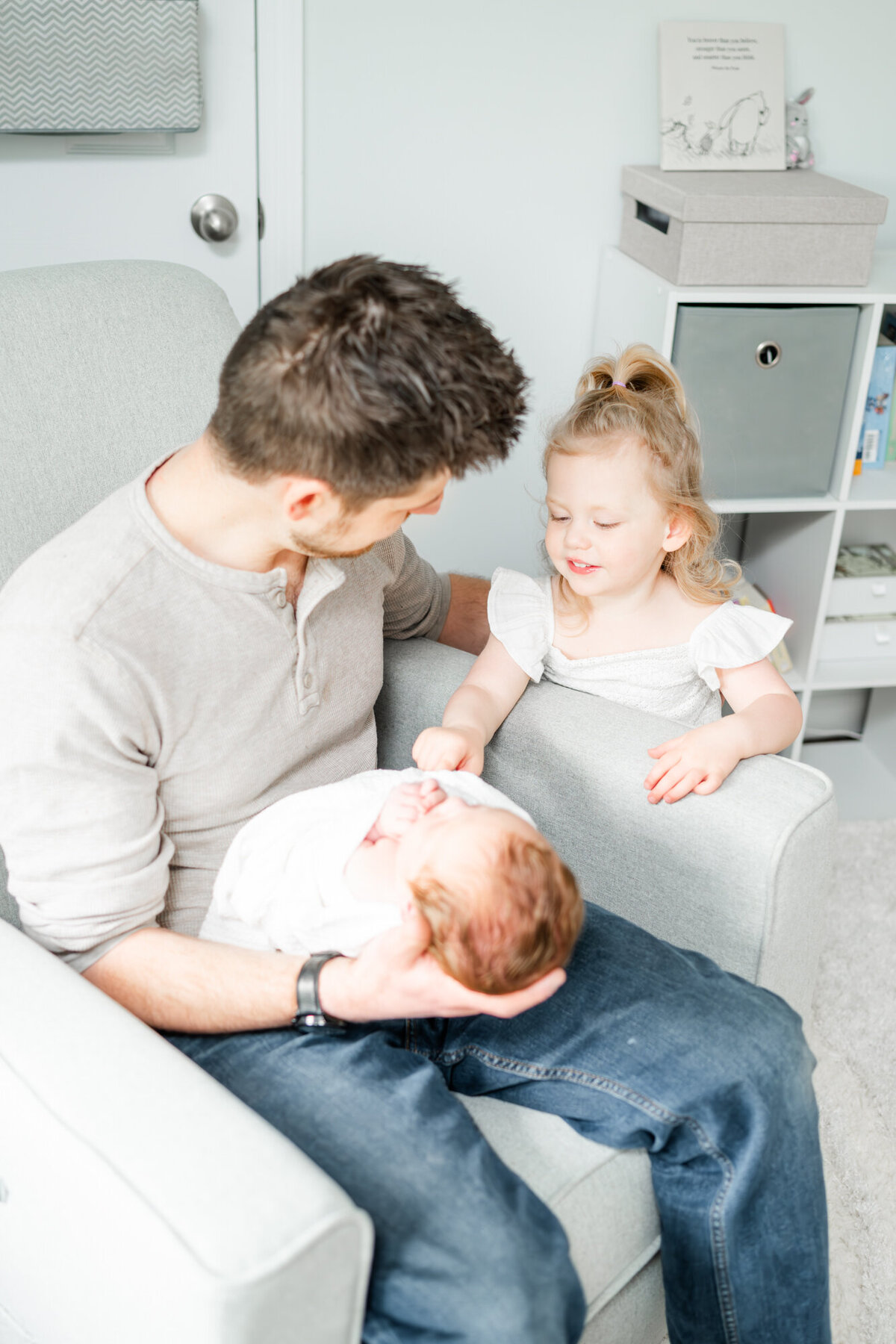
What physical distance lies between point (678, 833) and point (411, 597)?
0.46 meters

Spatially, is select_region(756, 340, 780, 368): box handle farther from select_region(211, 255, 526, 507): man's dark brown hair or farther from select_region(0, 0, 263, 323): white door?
select_region(211, 255, 526, 507): man's dark brown hair

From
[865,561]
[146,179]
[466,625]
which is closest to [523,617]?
[466,625]

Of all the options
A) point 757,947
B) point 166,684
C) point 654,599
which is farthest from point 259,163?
point 757,947

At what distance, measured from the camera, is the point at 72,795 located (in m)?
0.94

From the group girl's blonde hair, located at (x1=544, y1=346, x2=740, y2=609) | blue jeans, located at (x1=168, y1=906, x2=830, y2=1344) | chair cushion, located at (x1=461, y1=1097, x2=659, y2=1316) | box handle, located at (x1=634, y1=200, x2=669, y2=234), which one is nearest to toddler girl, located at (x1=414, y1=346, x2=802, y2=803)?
girl's blonde hair, located at (x1=544, y1=346, x2=740, y2=609)

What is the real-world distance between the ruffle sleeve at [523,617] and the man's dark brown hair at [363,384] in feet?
1.47

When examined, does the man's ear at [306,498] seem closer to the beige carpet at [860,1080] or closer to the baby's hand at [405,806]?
the baby's hand at [405,806]

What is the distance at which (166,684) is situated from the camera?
3.35 feet

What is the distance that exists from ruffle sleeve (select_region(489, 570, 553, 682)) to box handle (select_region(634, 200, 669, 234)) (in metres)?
0.80

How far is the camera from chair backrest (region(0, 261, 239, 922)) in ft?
3.93

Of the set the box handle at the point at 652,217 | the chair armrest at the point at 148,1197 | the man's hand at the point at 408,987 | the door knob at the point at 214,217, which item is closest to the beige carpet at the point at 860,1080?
the man's hand at the point at 408,987

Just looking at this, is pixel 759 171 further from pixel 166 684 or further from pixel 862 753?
pixel 166 684

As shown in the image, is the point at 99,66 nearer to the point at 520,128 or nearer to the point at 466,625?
the point at 520,128

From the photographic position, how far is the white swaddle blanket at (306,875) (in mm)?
1027
